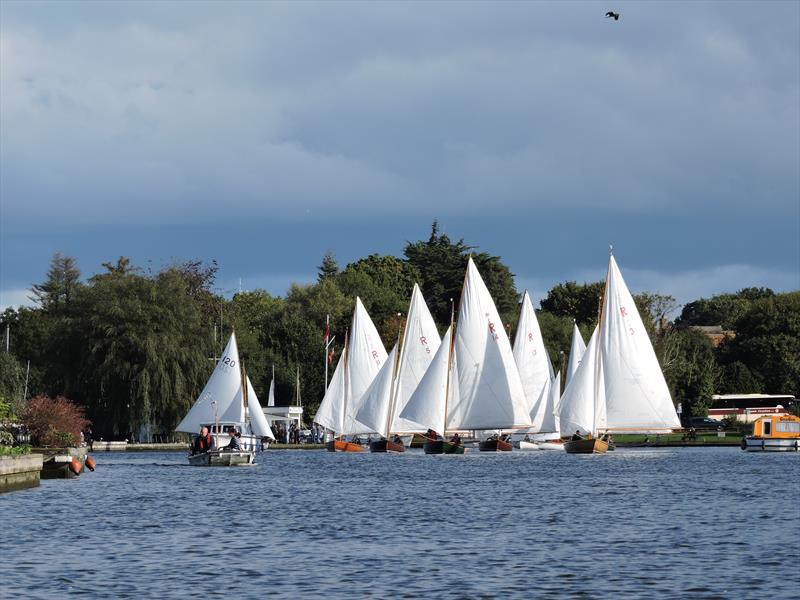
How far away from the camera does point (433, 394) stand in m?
106

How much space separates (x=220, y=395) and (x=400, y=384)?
51.2ft

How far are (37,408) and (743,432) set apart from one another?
78.8 metres

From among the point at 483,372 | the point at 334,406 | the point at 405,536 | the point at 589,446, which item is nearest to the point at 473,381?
the point at 483,372

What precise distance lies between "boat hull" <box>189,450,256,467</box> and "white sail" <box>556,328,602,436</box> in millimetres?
27061

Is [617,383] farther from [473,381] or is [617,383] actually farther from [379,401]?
[379,401]

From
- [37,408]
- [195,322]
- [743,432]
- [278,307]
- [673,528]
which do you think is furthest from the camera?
[278,307]

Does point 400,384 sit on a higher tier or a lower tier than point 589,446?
higher

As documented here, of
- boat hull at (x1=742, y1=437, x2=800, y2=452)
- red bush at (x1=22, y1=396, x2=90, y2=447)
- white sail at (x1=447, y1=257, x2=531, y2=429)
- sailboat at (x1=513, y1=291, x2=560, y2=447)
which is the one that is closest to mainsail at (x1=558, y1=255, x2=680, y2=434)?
white sail at (x1=447, y1=257, x2=531, y2=429)

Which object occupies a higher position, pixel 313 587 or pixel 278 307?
pixel 278 307

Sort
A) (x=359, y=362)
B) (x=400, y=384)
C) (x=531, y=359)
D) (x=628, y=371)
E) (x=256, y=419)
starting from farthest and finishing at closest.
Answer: (x=531, y=359)
(x=359, y=362)
(x=400, y=384)
(x=256, y=419)
(x=628, y=371)

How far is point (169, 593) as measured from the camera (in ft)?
97.2

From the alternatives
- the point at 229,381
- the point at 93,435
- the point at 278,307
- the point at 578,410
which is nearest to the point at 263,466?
the point at 229,381

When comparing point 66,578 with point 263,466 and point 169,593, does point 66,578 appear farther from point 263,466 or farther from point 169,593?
point 263,466

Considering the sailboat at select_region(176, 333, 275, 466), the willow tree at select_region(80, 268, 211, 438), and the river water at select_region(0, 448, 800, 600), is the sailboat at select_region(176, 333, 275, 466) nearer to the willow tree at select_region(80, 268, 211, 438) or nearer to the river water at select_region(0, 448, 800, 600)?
the willow tree at select_region(80, 268, 211, 438)
